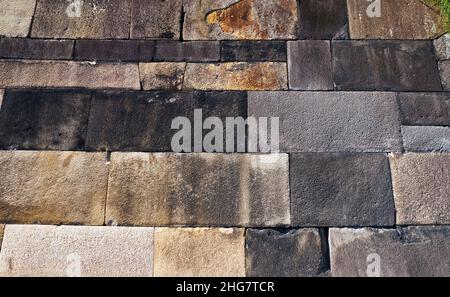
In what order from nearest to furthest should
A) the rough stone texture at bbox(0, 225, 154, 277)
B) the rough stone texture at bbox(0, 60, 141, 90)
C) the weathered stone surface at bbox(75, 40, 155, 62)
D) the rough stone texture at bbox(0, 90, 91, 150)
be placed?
the rough stone texture at bbox(0, 225, 154, 277), the rough stone texture at bbox(0, 90, 91, 150), the rough stone texture at bbox(0, 60, 141, 90), the weathered stone surface at bbox(75, 40, 155, 62)

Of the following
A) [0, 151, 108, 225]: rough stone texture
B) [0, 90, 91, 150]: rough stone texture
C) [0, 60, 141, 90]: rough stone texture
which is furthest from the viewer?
[0, 60, 141, 90]: rough stone texture

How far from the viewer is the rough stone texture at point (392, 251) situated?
306 centimetres

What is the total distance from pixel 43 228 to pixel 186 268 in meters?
1.24

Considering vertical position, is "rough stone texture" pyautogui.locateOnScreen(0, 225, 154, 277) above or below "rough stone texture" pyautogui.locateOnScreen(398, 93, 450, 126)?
below

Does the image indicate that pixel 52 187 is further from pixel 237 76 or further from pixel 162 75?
pixel 237 76

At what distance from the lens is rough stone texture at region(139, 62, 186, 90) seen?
12.0 feet

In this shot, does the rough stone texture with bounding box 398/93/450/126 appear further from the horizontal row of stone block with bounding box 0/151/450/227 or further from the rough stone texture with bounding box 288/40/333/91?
the rough stone texture with bounding box 288/40/333/91

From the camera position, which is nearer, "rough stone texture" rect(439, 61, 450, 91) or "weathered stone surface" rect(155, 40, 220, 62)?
"rough stone texture" rect(439, 61, 450, 91)

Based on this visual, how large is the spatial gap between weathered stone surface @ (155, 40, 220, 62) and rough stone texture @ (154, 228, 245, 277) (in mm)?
1696

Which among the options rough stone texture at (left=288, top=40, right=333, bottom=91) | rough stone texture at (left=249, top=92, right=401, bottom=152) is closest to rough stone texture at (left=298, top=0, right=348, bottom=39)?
rough stone texture at (left=288, top=40, right=333, bottom=91)

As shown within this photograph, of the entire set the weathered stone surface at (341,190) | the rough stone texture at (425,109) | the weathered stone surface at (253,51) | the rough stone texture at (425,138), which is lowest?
the weathered stone surface at (341,190)

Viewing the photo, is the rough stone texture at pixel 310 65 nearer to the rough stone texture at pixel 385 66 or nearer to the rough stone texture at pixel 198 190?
the rough stone texture at pixel 385 66

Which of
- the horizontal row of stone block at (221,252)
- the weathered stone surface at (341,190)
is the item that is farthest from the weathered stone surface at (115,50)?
the weathered stone surface at (341,190)

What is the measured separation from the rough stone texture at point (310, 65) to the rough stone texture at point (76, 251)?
1.97 m
